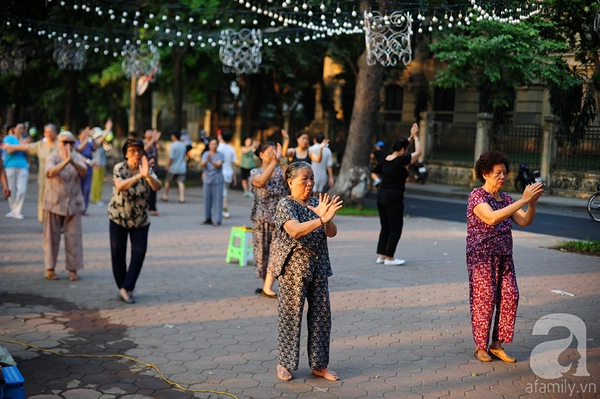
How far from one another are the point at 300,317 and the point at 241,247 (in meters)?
5.19

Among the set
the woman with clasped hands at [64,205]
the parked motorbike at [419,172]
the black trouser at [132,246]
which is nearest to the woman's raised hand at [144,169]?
the black trouser at [132,246]

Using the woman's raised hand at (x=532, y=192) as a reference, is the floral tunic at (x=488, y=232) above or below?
below

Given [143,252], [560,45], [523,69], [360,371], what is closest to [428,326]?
[360,371]

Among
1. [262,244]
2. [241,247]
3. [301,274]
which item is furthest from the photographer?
[241,247]

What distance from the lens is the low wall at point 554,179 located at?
15.8m

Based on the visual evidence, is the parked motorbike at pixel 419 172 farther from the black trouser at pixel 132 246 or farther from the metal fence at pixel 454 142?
the black trouser at pixel 132 246

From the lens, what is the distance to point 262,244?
8.56 m

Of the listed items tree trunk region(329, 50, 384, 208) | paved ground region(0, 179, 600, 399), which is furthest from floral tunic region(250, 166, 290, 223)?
tree trunk region(329, 50, 384, 208)

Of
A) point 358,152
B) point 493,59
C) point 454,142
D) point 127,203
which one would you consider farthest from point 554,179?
point 127,203

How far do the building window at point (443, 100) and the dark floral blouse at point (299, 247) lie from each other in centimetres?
3169

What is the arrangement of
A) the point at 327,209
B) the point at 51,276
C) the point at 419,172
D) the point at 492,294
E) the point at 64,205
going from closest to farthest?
the point at 327,209, the point at 492,294, the point at 64,205, the point at 51,276, the point at 419,172

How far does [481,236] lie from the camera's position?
602cm
